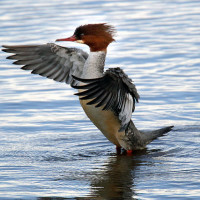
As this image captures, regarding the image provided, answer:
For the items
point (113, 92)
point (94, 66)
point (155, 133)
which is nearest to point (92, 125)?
point (155, 133)

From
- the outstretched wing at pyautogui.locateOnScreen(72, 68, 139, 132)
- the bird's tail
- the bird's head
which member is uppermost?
the bird's head

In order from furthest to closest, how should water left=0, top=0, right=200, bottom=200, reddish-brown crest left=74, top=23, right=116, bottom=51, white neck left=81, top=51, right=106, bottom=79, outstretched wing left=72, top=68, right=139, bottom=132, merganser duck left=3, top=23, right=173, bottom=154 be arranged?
reddish-brown crest left=74, top=23, right=116, bottom=51 < white neck left=81, top=51, right=106, bottom=79 < merganser duck left=3, top=23, right=173, bottom=154 < outstretched wing left=72, top=68, right=139, bottom=132 < water left=0, top=0, right=200, bottom=200

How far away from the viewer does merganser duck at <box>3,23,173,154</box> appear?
711 cm

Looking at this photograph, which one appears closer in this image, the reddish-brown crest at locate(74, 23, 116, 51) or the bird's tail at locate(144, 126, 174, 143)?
the reddish-brown crest at locate(74, 23, 116, 51)

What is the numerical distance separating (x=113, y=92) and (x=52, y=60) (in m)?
1.65

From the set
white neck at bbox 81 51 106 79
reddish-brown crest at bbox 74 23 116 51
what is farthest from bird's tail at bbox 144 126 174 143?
reddish-brown crest at bbox 74 23 116 51

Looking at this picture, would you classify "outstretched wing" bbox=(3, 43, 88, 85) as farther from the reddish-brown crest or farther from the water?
the water

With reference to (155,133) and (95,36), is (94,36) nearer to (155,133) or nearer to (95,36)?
(95,36)

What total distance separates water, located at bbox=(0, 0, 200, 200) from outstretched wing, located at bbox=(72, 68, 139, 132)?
2.22 ft

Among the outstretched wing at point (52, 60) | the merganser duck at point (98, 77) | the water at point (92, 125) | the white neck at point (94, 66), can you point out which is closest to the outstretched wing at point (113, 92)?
the merganser duck at point (98, 77)

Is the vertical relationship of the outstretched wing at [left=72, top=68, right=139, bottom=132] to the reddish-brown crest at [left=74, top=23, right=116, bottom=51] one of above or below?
below

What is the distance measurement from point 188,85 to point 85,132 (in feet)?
7.60

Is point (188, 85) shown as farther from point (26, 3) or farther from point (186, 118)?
point (26, 3)

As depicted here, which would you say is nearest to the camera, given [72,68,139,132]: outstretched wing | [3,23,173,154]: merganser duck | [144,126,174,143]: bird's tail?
[72,68,139,132]: outstretched wing
